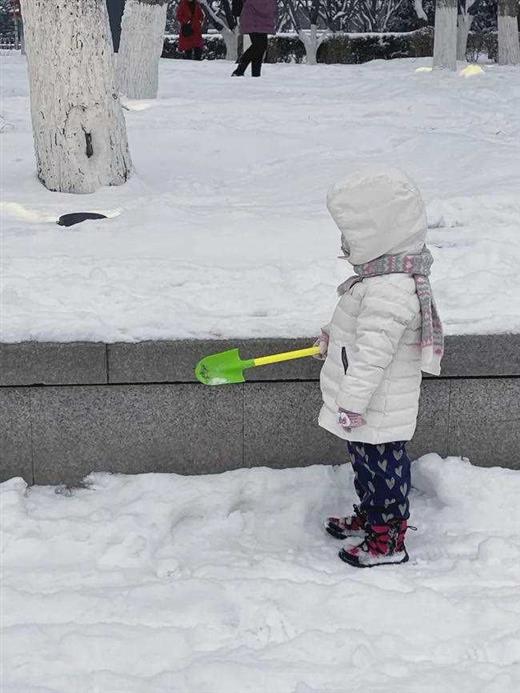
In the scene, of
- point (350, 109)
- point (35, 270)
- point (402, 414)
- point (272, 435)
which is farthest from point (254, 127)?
point (402, 414)

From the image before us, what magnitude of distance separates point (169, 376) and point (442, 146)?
12.8 ft

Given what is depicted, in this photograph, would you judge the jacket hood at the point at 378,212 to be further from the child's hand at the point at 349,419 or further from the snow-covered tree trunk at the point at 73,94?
the snow-covered tree trunk at the point at 73,94

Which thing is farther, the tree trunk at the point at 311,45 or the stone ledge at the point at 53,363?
the tree trunk at the point at 311,45

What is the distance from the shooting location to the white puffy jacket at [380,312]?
3023 millimetres

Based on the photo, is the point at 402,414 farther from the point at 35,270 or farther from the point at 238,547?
the point at 35,270

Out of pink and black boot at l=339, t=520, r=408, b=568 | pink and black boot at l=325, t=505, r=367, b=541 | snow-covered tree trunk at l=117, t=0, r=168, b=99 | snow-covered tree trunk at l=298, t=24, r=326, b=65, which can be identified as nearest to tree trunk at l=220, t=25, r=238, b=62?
snow-covered tree trunk at l=298, t=24, r=326, b=65

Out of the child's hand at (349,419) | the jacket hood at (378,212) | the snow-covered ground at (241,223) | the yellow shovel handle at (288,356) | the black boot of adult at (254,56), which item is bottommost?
the child's hand at (349,419)

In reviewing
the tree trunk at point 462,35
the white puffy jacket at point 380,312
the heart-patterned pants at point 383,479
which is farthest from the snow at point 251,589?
the tree trunk at point 462,35

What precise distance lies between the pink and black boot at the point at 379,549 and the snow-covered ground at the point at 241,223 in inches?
31.8

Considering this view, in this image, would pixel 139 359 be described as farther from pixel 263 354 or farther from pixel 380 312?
pixel 380 312

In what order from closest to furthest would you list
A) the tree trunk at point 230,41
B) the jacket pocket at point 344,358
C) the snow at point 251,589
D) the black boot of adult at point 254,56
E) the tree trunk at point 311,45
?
the snow at point 251,589 < the jacket pocket at point 344,358 < the black boot of adult at point 254,56 < the tree trunk at point 311,45 < the tree trunk at point 230,41

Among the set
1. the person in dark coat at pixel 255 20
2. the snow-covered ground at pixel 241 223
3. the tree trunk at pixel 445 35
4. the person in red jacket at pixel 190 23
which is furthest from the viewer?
the person in red jacket at pixel 190 23

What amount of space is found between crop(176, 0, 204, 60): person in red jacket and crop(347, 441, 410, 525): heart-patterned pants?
13.3 meters

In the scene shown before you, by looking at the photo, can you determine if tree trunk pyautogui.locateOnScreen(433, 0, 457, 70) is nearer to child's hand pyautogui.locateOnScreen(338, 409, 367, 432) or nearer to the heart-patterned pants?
the heart-patterned pants
